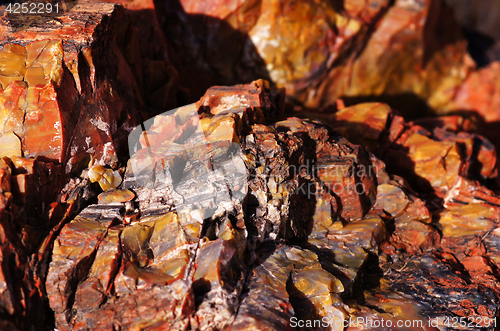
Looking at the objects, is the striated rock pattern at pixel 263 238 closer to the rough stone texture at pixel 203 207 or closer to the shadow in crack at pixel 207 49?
the rough stone texture at pixel 203 207

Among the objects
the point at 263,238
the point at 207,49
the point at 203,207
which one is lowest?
the point at 263,238

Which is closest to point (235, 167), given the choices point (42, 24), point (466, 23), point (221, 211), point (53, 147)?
point (221, 211)

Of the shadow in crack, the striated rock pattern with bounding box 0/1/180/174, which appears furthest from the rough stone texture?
the shadow in crack

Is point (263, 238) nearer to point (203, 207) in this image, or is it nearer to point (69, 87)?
point (203, 207)

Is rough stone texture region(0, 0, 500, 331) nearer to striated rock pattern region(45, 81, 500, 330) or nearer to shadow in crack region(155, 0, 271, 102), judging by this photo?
striated rock pattern region(45, 81, 500, 330)

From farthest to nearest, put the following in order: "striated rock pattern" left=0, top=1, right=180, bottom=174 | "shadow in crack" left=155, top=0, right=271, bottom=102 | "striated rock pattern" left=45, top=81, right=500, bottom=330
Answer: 1. "shadow in crack" left=155, top=0, right=271, bottom=102
2. "striated rock pattern" left=0, top=1, right=180, bottom=174
3. "striated rock pattern" left=45, top=81, right=500, bottom=330

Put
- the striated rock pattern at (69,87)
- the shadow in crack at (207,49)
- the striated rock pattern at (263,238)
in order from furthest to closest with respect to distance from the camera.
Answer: the shadow in crack at (207,49)
the striated rock pattern at (69,87)
the striated rock pattern at (263,238)

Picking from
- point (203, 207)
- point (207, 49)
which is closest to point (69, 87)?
point (203, 207)

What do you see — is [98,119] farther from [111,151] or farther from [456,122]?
[456,122]

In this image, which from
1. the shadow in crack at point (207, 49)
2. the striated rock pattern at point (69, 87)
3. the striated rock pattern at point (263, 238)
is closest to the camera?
the striated rock pattern at point (263, 238)

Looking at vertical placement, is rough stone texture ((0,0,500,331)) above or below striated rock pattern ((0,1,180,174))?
below

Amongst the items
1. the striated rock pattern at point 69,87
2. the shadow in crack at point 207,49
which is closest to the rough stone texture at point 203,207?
the striated rock pattern at point 69,87

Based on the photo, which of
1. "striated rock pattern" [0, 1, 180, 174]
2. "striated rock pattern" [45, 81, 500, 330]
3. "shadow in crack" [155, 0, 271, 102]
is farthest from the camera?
"shadow in crack" [155, 0, 271, 102]

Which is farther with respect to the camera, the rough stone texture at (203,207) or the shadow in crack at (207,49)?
the shadow in crack at (207,49)
